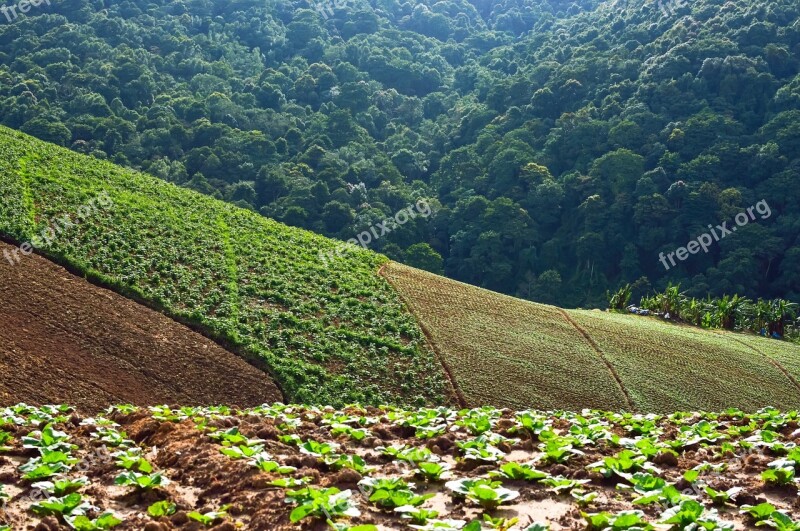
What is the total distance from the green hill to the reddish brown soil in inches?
31.0

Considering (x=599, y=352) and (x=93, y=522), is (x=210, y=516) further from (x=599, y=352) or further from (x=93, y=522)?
(x=599, y=352)

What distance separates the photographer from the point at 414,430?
35.4 ft

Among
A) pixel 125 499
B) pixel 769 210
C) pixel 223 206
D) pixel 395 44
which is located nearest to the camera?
pixel 125 499

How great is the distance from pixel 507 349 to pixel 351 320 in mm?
5166

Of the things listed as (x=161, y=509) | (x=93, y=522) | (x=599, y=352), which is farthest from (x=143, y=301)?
(x=93, y=522)

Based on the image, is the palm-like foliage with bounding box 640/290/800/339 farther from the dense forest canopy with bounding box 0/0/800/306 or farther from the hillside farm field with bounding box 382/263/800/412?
the dense forest canopy with bounding box 0/0/800/306

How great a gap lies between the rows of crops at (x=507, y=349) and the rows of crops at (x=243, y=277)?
942 mm

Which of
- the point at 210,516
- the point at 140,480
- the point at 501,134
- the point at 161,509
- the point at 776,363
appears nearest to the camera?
the point at 210,516

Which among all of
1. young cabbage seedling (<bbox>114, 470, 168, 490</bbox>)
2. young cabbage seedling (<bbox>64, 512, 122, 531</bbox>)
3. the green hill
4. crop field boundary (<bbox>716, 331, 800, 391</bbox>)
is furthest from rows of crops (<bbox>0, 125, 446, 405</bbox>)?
young cabbage seedling (<bbox>64, 512, 122, 531</bbox>)

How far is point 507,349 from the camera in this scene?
1104 inches

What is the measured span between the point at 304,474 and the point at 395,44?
370ft

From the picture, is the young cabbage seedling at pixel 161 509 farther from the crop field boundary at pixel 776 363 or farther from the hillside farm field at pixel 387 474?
the crop field boundary at pixel 776 363

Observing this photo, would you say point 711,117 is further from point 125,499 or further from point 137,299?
point 125,499

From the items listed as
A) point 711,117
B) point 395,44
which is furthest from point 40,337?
point 395,44
